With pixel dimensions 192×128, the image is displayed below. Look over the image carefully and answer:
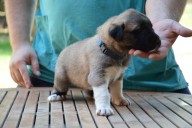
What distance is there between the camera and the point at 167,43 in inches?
88.5

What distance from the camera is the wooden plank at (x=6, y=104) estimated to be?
6.54 feet

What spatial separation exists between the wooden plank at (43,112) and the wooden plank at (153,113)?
471mm

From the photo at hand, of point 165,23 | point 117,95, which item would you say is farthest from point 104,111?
point 165,23

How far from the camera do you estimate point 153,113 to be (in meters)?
2.06

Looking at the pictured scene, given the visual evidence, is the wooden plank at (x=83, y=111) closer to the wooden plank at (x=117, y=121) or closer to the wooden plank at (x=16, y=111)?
the wooden plank at (x=117, y=121)

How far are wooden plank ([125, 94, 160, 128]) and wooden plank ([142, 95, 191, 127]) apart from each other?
0.29 ft

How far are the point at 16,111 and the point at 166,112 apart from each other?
0.71 m

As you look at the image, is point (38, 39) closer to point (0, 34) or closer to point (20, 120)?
point (20, 120)

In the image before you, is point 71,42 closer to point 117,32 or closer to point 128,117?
point 117,32

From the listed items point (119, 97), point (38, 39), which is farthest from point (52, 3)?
point (119, 97)

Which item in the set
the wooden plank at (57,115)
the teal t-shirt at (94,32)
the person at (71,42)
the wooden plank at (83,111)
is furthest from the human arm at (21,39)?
the wooden plank at (57,115)

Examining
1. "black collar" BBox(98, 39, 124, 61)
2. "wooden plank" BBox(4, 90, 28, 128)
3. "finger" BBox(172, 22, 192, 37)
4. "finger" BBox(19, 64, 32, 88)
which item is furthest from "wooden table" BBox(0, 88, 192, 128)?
"finger" BBox(172, 22, 192, 37)

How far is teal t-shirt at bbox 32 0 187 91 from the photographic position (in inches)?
110

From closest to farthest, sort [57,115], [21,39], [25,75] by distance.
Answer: [57,115] → [25,75] → [21,39]
